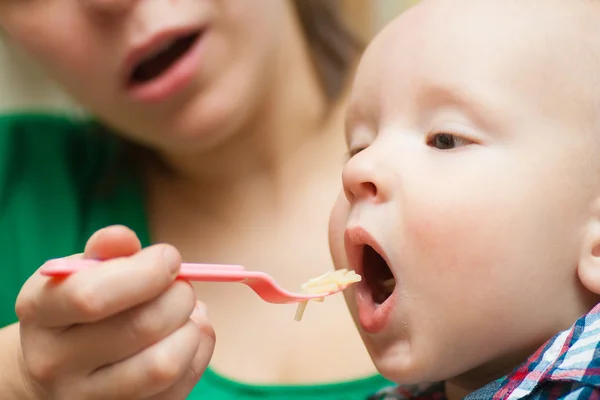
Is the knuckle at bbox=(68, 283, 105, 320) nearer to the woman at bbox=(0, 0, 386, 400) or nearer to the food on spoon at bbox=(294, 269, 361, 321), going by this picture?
the woman at bbox=(0, 0, 386, 400)

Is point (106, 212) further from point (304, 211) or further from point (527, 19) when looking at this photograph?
point (527, 19)

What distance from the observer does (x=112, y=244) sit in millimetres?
493

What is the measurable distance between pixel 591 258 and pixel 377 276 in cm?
21

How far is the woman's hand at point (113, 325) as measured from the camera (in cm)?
49

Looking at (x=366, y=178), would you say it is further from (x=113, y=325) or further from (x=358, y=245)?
(x=113, y=325)

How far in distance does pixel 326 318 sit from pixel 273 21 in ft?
1.57

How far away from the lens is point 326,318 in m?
0.99

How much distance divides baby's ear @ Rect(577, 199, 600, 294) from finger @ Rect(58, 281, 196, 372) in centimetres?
37

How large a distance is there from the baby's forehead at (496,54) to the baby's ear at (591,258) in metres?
0.12

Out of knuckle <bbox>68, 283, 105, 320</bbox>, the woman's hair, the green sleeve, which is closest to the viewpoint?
knuckle <bbox>68, 283, 105, 320</bbox>

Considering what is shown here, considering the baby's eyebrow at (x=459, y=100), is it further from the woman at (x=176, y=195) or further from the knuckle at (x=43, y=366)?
the knuckle at (x=43, y=366)

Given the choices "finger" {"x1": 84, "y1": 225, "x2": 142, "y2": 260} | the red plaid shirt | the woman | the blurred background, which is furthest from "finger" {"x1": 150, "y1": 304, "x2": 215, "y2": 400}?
the blurred background

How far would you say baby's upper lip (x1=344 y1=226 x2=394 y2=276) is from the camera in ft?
1.97

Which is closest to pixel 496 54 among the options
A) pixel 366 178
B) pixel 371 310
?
pixel 366 178
